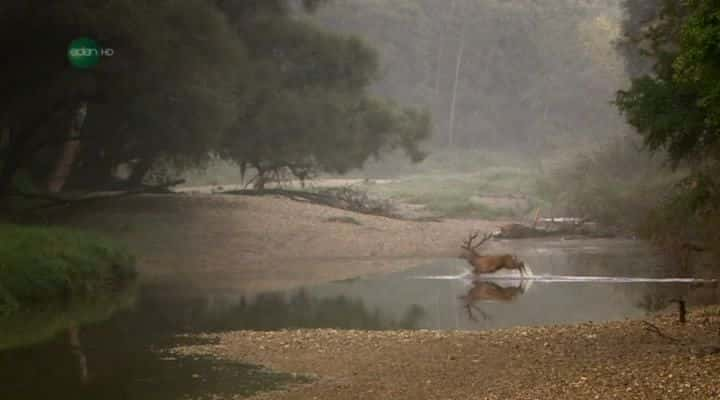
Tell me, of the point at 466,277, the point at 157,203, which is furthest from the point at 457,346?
the point at 157,203

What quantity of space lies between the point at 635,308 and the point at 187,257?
14.4 metres

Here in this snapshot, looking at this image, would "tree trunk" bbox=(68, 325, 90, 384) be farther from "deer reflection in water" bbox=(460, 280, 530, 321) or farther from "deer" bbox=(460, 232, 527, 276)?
"deer" bbox=(460, 232, 527, 276)

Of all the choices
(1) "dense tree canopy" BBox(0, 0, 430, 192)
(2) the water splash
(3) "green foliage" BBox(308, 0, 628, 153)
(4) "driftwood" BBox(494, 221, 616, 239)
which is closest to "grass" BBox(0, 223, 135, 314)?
(1) "dense tree canopy" BBox(0, 0, 430, 192)

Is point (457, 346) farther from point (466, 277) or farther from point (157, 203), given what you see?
point (157, 203)

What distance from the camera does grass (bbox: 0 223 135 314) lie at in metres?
20.8

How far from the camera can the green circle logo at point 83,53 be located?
27328mm

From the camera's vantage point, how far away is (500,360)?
13602 mm

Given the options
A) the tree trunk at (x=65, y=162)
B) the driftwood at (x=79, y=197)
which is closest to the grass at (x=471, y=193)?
the driftwood at (x=79, y=197)

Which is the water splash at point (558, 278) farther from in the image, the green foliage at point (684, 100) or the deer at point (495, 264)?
the green foliage at point (684, 100)

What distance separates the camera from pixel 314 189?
157ft

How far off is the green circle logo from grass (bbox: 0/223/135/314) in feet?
17.1

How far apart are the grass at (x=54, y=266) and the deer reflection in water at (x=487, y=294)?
309 inches

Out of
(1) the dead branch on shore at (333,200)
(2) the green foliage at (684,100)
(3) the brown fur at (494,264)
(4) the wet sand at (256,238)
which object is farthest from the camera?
(1) the dead branch on shore at (333,200)

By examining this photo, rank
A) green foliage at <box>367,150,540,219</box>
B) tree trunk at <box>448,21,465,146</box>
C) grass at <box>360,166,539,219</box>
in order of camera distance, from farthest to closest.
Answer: tree trunk at <box>448,21,465,146</box> < green foliage at <box>367,150,540,219</box> < grass at <box>360,166,539,219</box>
